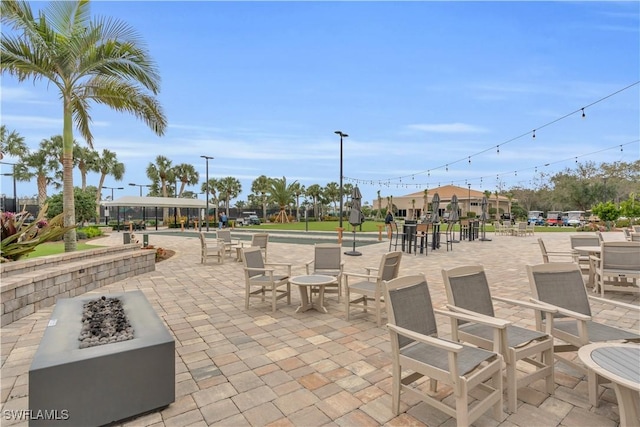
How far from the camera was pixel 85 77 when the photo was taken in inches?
278

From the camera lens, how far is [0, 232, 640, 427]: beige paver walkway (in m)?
2.18

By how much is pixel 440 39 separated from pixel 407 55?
3122mm

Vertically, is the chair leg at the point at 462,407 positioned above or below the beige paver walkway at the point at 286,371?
above

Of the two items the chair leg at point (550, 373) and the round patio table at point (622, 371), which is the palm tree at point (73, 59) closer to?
the chair leg at point (550, 373)

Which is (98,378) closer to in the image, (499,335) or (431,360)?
(431,360)

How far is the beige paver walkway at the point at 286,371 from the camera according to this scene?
7.14 ft

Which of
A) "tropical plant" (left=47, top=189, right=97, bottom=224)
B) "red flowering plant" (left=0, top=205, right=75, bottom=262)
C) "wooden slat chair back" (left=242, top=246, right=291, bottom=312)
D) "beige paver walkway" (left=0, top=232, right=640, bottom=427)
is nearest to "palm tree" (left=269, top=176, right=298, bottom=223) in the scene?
"tropical plant" (left=47, top=189, right=97, bottom=224)

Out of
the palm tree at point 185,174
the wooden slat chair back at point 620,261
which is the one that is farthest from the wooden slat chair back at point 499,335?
the palm tree at point 185,174

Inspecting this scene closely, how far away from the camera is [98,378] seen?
6.61 ft

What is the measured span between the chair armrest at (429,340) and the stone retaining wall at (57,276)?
4.76 metres

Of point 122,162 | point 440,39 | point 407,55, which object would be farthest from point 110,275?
point 122,162

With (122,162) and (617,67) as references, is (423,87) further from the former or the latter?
(122,162)

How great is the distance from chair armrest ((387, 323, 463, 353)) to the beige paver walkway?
2.06ft

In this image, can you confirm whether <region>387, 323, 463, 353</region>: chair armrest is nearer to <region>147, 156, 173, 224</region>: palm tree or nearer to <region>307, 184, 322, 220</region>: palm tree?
<region>147, 156, 173, 224</region>: palm tree
